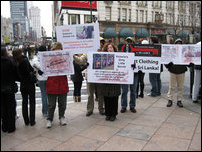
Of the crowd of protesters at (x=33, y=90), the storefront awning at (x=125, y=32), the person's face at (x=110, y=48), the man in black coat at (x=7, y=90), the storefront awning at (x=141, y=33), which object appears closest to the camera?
the man in black coat at (x=7, y=90)

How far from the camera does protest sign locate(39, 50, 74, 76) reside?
528cm

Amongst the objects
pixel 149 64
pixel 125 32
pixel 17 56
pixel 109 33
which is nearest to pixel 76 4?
pixel 109 33

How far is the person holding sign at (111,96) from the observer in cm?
558

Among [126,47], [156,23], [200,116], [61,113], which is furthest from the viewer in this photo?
[156,23]

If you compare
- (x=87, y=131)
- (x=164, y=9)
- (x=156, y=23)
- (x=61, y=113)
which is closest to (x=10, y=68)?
(x=61, y=113)

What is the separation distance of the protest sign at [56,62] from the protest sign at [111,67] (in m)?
0.61

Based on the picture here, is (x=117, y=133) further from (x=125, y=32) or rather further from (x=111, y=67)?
(x=125, y=32)

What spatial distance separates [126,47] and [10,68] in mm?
3231

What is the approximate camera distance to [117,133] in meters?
4.86

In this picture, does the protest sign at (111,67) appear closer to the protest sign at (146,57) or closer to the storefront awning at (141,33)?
the protest sign at (146,57)

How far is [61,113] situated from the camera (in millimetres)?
5551

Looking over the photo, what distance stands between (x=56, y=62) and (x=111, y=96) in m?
1.59

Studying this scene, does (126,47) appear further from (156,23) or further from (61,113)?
(156,23)

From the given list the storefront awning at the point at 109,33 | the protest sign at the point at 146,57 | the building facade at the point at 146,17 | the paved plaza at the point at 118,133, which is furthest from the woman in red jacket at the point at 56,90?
the building facade at the point at 146,17
